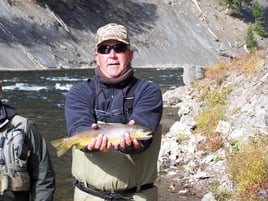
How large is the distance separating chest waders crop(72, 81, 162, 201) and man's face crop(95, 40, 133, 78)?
177mm

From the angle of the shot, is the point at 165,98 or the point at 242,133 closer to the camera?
the point at 242,133

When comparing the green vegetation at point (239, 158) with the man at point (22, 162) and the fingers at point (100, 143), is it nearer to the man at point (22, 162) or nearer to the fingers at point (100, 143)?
the man at point (22, 162)

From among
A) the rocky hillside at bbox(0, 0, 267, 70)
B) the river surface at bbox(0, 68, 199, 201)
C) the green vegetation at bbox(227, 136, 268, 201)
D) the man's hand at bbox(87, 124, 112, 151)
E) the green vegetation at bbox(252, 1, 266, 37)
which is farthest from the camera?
the green vegetation at bbox(252, 1, 266, 37)

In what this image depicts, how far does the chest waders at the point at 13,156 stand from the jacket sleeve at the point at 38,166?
7 cm

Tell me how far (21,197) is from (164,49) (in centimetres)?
5910

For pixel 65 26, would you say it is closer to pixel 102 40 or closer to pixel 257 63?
pixel 257 63

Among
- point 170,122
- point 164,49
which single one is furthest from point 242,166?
point 164,49

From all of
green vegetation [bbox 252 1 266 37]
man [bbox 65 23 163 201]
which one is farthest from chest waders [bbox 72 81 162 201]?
green vegetation [bbox 252 1 266 37]

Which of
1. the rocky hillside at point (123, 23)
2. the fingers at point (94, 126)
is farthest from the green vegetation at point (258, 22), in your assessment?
the fingers at point (94, 126)

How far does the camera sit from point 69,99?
392 cm

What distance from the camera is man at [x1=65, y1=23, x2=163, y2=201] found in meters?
3.82

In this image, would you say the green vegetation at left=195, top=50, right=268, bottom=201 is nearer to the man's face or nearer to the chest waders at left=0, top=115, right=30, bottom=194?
the man's face

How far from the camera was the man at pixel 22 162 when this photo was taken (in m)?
3.81

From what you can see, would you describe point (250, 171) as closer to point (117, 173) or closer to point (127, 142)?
point (117, 173)
